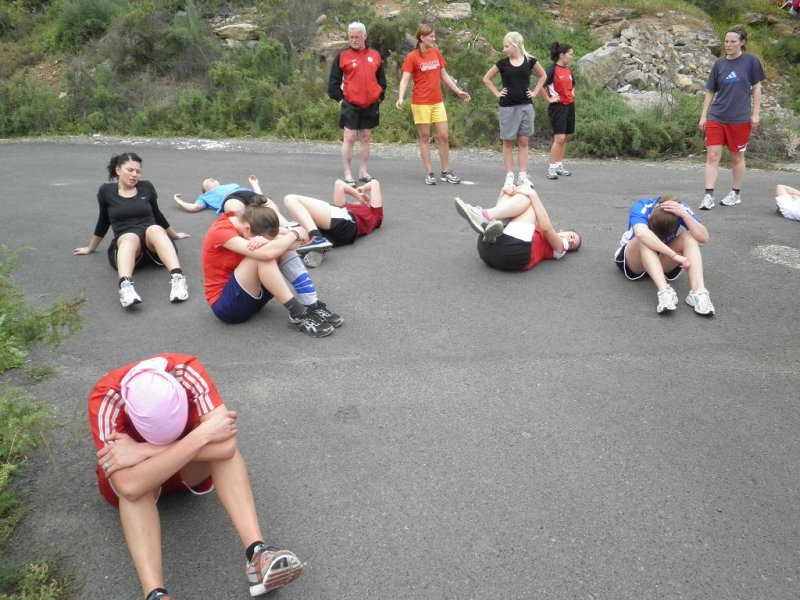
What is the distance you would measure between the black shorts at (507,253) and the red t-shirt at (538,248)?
8 centimetres

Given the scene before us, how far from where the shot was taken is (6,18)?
77.4 feet

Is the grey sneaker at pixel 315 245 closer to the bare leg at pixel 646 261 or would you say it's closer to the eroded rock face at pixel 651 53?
the bare leg at pixel 646 261

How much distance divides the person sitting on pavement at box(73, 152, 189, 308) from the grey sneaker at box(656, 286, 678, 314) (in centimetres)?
428

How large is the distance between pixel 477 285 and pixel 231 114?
1071 cm

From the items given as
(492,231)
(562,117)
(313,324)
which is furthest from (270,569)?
(562,117)

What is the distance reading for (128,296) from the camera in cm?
605

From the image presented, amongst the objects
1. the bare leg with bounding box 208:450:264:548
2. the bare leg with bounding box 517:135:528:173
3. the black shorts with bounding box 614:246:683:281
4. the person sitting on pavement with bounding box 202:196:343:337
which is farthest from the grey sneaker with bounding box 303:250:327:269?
the bare leg with bounding box 517:135:528:173

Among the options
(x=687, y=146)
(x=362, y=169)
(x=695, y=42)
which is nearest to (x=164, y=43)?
(x=362, y=169)

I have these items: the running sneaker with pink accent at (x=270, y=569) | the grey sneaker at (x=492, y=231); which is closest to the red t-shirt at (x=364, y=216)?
the grey sneaker at (x=492, y=231)

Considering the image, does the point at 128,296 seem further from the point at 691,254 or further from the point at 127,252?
the point at 691,254

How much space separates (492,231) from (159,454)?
3.91m

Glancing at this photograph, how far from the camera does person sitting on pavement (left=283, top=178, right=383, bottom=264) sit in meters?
6.89

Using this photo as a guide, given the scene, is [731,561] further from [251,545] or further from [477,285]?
[477,285]

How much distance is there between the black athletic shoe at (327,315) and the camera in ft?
18.3
